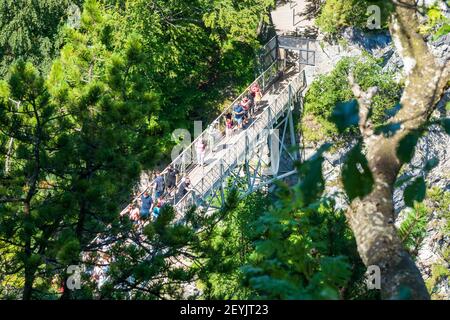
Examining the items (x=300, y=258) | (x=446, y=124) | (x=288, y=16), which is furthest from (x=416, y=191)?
(x=288, y=16)

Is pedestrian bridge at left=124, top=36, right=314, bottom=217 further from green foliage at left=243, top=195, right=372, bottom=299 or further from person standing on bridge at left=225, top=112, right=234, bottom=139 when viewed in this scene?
green foliage at left=243, top=195, right=372, bottom=299

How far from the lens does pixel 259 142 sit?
18.8m

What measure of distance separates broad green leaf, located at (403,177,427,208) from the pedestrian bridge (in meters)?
12.8

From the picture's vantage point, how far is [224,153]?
59.1 ft

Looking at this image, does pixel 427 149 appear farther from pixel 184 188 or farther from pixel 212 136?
pixel 184 188

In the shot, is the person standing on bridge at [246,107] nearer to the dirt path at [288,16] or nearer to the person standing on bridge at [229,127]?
the person standing on bridge at [229,127]

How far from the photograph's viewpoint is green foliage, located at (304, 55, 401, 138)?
1969 centimetres

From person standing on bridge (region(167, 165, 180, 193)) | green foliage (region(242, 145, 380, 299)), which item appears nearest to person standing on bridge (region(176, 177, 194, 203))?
person standing on bridge (region(167, 165, 180, 193))

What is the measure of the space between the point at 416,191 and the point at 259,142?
15603 millimetres

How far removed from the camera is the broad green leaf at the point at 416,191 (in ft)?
10.5
